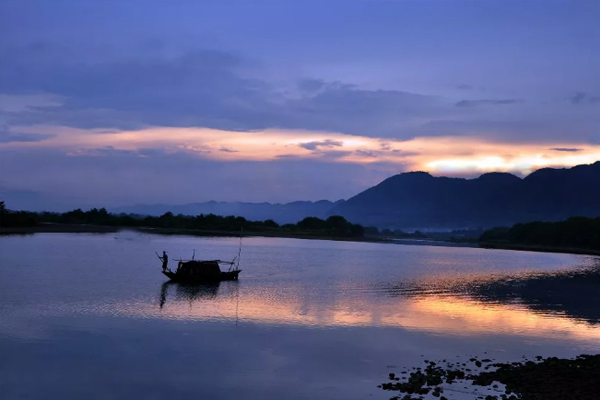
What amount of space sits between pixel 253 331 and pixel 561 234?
130m

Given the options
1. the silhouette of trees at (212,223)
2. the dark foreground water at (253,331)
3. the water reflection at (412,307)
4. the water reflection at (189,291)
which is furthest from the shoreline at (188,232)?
the water reflection at (412,307)

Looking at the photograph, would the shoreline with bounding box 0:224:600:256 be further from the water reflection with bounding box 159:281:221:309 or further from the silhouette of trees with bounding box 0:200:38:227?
the water reflection with bounding box 159:281:221:309

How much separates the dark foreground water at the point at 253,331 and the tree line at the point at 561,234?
86.7 metres

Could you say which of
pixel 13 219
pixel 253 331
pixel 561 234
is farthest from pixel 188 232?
pixel 253 331

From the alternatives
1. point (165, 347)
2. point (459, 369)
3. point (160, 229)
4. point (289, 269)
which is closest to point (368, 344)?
point (459, 369)

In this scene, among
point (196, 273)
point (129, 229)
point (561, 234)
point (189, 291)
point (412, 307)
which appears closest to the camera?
point (412, 307)

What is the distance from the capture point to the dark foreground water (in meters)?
19.1

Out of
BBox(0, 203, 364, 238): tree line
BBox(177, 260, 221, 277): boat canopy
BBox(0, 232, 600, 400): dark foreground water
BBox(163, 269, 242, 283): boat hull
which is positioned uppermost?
BBox(0, 203, 364, 238): tree line

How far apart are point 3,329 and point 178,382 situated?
11.3 m

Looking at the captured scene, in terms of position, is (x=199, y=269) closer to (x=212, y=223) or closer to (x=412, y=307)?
(x=412, y=307)

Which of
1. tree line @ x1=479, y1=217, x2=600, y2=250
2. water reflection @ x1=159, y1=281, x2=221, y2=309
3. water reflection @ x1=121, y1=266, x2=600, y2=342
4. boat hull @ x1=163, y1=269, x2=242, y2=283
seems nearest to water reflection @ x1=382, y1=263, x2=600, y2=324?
water reflection @ x1=121, y1=266, x2=600, y2=342

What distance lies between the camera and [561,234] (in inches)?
5502

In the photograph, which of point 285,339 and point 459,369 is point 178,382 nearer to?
point 285,339

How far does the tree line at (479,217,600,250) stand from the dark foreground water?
86.7 metres
